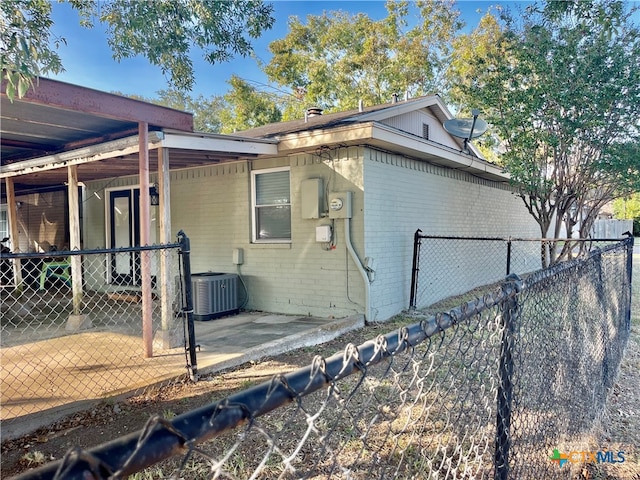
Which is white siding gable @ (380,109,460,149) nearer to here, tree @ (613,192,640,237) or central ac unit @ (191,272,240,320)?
central ac unit @ (191,272,240,320)

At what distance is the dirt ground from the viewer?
2.82 meters

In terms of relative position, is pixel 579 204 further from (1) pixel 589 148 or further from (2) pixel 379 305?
(2) pixel 379 305

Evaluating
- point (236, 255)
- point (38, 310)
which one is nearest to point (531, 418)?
point (236, 255)

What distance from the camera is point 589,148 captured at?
7.86m

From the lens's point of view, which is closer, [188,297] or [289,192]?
[188,297]

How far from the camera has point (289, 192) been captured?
7125 mm

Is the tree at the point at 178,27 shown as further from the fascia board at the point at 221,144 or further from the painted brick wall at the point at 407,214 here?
the painted brick wall at the point at 407,214

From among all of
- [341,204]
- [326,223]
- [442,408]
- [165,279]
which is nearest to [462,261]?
[326,223]

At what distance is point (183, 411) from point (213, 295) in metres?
3.36

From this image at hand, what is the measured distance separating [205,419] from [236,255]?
688 cm

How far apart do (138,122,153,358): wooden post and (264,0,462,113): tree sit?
56.4 ft

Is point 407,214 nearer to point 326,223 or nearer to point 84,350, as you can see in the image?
point 326,223

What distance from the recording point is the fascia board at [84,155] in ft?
16.4

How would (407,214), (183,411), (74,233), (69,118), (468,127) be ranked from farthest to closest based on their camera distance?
(468,127), (407,214), (74,233), (69,118), (183,411)
